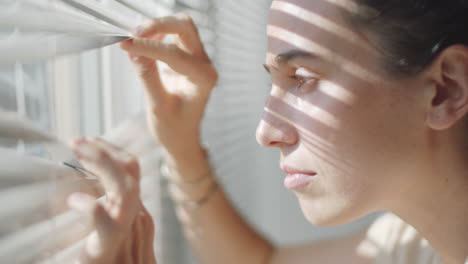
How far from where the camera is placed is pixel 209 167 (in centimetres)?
102

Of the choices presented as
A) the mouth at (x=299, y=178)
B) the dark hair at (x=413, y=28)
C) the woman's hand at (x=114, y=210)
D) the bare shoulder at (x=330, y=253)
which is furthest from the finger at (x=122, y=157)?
the bare shoulder at (x=330, y=253)

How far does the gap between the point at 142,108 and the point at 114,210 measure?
1.15 feet

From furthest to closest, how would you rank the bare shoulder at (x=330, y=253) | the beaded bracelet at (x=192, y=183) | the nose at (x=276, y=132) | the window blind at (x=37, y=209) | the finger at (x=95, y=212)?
the bare shoulder at (x=330, y=253), the beaded bracelet at (x=192, y=183), the nose at (x=276, y=132), the finger at (x=95, y=212), the window blind at (x=37, y=209)

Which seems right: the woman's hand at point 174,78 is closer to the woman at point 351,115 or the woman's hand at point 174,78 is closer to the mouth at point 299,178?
the woman at point 351,115

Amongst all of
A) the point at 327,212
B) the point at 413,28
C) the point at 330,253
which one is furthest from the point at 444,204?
the point at 330,253

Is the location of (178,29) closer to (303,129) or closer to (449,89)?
(303,129)

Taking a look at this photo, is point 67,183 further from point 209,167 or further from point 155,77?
point 209,167

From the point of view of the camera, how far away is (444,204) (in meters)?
0.77

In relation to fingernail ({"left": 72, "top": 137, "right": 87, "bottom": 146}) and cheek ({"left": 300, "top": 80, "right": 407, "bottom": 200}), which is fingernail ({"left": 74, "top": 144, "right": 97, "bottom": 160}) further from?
cheek ({"left": 300, "top": 80, "right": 407, "bottom": 200})

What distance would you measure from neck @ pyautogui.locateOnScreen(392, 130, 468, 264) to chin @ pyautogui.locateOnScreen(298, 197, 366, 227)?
12 centimetres

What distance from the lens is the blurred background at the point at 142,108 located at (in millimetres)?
527

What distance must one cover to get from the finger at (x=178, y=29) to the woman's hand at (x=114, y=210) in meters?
0.18

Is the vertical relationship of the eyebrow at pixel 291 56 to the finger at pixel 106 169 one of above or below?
above

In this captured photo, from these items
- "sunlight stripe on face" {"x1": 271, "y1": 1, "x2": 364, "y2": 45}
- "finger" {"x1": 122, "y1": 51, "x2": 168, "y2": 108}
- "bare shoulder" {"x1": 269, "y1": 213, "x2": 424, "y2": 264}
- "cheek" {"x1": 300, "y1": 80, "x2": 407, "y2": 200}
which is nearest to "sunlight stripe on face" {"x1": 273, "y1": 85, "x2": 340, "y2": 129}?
"cheek" {"x1": 300, "y1": 80, "x2": 407, "y2": 200}
